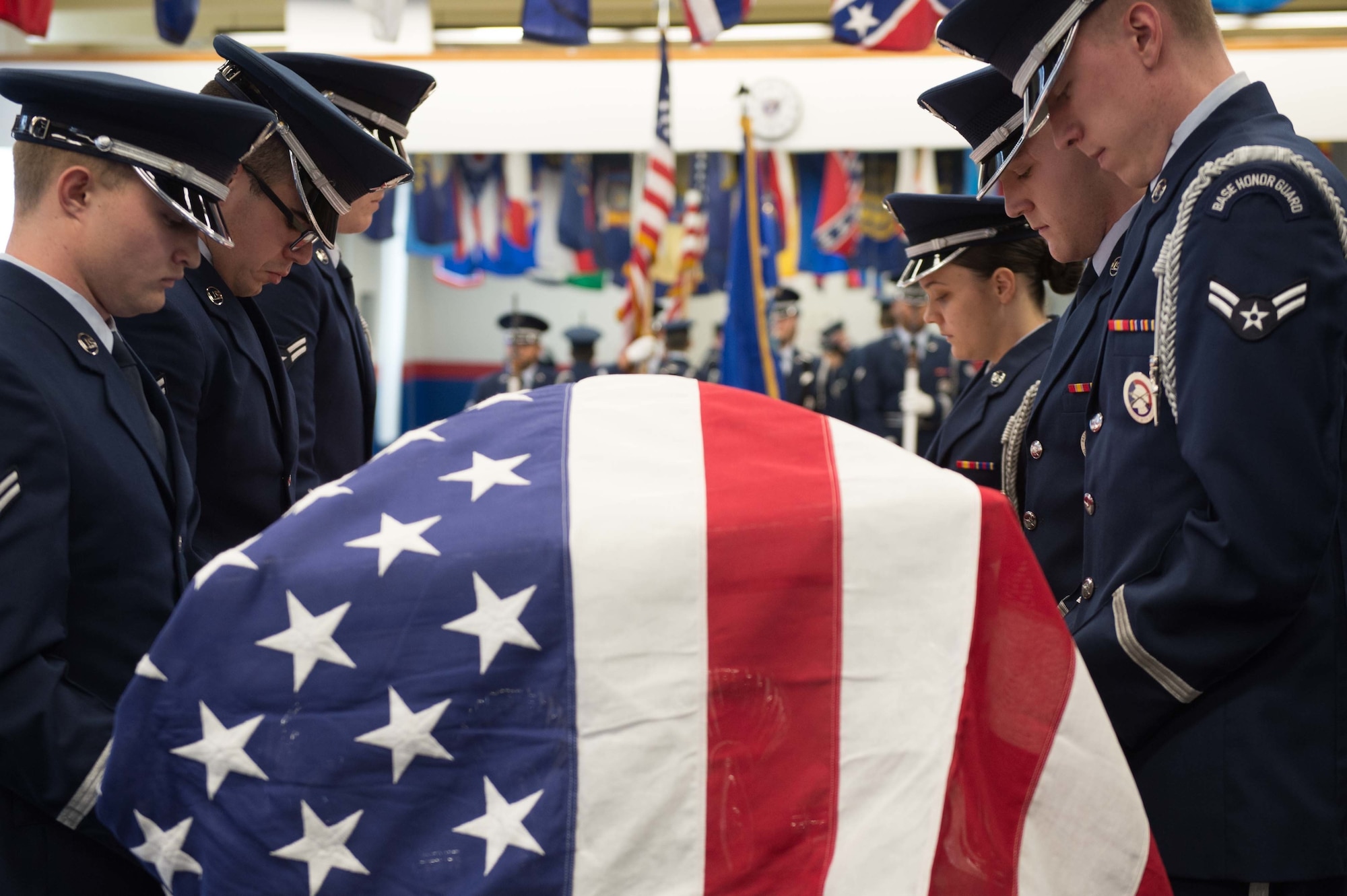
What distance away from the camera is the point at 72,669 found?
4.56 ft

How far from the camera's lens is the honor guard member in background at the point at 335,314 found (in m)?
2.39

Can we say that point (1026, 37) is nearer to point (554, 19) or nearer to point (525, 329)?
point (554, 19)

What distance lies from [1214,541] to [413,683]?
2.83ft

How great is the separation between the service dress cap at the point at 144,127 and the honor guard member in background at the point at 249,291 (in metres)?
0.40

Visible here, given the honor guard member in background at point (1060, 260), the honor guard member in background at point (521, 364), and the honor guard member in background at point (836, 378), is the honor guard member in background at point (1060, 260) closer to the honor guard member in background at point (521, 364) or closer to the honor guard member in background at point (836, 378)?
the honor guard member in background at point (836, 378)

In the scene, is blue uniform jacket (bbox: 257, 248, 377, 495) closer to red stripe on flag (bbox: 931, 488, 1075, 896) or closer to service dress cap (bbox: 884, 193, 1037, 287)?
service dress cap (bbox: 884, 193, 1037, 287)

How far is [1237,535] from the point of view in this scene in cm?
A: 127

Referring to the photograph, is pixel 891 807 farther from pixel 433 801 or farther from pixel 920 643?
pixel 433 801

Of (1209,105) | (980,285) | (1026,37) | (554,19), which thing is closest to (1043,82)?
(1026,37)

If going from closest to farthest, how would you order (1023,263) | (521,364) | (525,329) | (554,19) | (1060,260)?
(1060,260) → (1023,263) → (554,19) → (521,364) → (525,329)

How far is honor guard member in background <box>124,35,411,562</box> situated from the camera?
1.95 meters

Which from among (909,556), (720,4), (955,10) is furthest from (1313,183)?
(720,4)

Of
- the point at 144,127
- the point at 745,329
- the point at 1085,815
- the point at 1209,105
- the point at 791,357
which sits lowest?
the point at 791,357

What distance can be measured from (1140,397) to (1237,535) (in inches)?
9.3
